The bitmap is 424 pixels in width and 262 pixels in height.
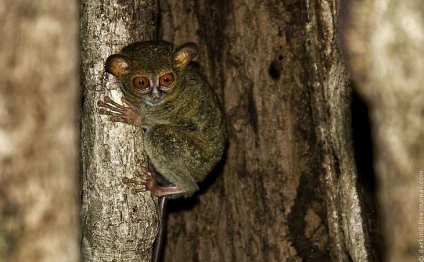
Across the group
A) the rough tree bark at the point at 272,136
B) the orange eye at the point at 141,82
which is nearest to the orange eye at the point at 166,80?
the orange eye at the point at 141,82

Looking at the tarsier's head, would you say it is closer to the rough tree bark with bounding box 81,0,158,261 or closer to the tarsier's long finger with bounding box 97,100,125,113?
the rough tree bark with bounding box 81,0,158,261

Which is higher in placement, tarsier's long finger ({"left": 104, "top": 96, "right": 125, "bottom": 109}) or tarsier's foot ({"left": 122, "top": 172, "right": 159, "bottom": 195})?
tarsier's long finger ({"left": 104, "top": 96, "right": 125, "bottom": 109})

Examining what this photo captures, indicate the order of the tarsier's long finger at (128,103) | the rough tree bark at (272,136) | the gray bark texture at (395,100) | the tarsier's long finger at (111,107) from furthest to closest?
the rough tree bark at (272,136), the tarsier's long finger at (128,103), the tarsier's long finger at (111,107), the gray bark texture at (395,100)

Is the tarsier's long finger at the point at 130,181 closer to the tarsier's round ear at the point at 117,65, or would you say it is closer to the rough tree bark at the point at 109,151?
the rough tree bark at the point at 109,151

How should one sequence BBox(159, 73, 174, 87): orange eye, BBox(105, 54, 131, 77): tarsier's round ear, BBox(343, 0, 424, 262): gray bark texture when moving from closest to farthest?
BBox(343, 0, 424, 262): gray bark texture, BBox(105, 54, 131, 77): tarsier's round ear, BBox(159, 73, 174, 87): orange eye

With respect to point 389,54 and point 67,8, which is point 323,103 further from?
point 67,8

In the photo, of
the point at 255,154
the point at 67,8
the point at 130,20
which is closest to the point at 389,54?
the point at 67,8

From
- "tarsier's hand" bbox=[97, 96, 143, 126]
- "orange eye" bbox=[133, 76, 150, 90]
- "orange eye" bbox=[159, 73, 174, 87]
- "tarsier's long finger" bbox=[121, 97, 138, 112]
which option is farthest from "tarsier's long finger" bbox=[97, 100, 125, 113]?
"orange eye" bbox=[159, 73, 174, 87]
